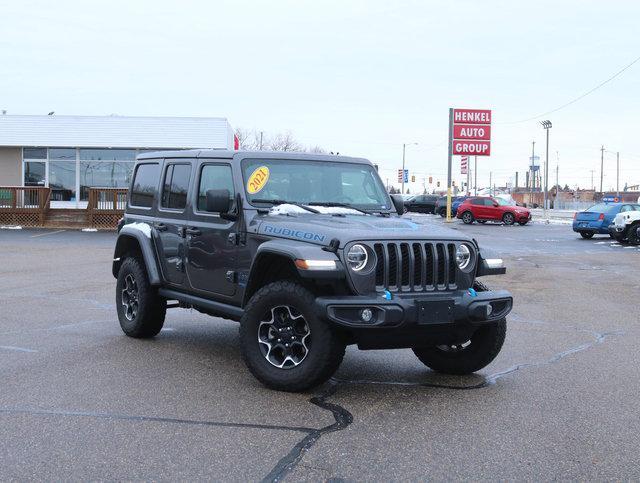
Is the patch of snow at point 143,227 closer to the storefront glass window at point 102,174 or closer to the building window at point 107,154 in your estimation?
the building window at point 107,154

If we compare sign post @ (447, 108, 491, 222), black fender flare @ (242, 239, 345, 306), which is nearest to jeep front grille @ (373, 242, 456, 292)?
black fender flare @ (242, 239, 345, 306)

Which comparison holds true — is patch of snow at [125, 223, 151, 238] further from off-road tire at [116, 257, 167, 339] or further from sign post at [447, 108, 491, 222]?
sign post at [447, 108, 491, 222]

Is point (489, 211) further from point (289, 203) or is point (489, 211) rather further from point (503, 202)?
point (289, 203)

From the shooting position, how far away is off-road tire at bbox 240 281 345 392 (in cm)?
597

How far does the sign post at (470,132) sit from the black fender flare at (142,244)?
39.9 meters

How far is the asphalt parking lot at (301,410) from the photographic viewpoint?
4.65 meters

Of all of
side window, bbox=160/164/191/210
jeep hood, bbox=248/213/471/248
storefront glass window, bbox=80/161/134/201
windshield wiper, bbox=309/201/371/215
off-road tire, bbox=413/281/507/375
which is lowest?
off-road tire, bbox=413/281/507/375

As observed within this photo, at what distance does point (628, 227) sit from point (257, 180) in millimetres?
24209

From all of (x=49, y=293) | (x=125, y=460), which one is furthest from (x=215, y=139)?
(x=125, y=460)

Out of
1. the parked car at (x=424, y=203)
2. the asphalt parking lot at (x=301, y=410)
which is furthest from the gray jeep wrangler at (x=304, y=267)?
the parked car at (x=424, y=203)

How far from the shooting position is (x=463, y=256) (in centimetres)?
647

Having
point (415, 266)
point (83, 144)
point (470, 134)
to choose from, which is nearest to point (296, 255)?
point (415, 266)

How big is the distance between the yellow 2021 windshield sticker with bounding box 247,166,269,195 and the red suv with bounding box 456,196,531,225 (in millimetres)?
39150

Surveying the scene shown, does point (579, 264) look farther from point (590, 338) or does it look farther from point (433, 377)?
point (433, 377)
